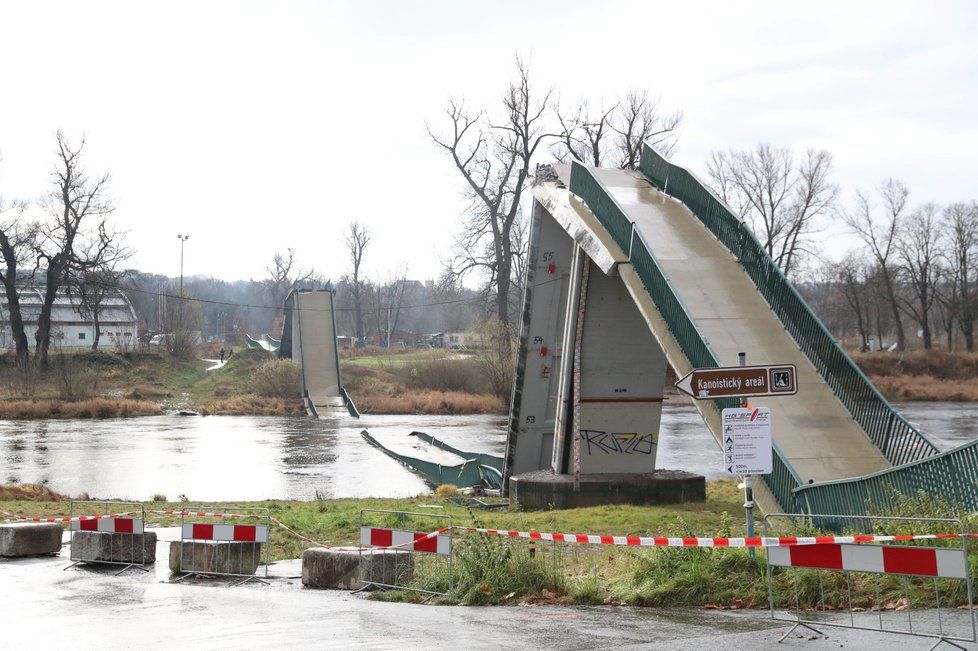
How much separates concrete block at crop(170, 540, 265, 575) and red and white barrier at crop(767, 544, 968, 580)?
22.1 feet

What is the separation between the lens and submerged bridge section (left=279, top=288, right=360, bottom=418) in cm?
6141

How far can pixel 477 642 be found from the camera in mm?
8266

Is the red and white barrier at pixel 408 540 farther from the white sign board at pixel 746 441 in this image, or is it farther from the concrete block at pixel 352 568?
the white sign board at pixel 746 441

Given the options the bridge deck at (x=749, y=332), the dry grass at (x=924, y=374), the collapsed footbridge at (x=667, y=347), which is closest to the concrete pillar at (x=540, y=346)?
the collapsed footbridge at (x=667, y=347)

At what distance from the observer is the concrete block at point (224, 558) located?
12.6m

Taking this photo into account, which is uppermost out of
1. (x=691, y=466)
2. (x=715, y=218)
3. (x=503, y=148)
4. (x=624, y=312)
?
(x=503, y=148)

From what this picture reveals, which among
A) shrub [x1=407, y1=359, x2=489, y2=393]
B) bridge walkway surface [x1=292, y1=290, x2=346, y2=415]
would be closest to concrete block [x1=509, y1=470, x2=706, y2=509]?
bridge walkway surface [x1=292, y1=290, x2=346, y2=415]

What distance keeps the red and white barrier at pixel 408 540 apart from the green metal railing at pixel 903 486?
14.9 ft

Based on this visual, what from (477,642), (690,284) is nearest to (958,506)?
(477,642)

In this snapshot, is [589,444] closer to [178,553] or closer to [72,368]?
[178,553]

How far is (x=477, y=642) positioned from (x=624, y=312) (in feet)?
45.7

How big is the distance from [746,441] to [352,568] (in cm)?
465

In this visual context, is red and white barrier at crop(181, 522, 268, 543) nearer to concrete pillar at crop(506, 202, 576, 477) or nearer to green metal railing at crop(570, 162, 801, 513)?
green metal railing at crop(570, 162, 801, 513)

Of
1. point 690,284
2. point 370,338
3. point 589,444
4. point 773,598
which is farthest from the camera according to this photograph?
point 370,338
